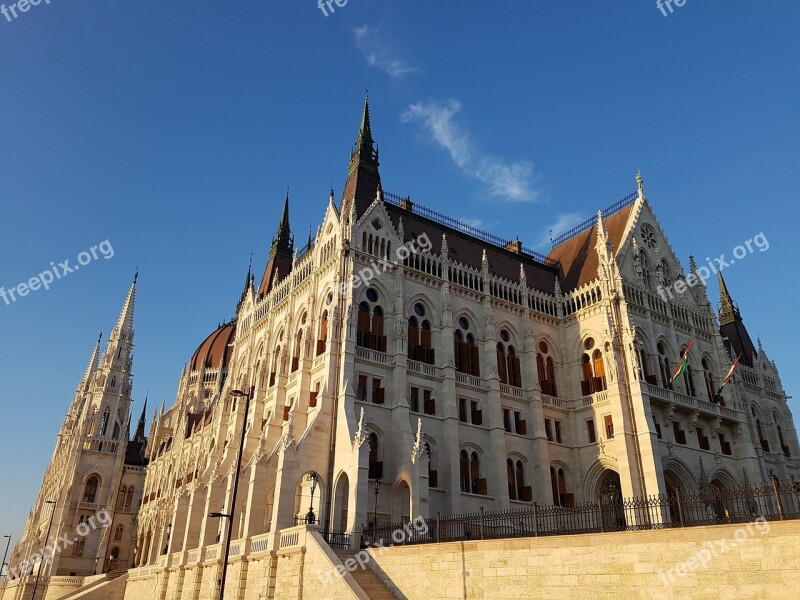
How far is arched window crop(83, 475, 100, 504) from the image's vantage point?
69750 millimetres

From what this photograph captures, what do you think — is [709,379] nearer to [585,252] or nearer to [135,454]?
[585,252]

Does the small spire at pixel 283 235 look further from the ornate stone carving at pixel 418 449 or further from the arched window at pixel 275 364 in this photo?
the ornate stone carving at pixel 418 449

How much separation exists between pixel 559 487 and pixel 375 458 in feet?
45.9

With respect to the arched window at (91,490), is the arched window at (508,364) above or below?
above

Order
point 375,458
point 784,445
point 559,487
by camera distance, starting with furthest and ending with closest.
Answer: point 784,445
point 559,487
point 375,458

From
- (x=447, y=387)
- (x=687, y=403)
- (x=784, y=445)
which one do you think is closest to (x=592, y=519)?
(x=447, y=387)

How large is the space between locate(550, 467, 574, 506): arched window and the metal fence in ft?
6.01

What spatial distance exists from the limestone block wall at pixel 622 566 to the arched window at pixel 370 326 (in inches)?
629

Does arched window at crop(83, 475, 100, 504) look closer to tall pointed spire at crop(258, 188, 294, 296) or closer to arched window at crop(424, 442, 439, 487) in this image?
tall pointed spire at crop(258, 188, 294, 296)

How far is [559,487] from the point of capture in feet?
138

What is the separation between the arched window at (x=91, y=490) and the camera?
69.8m

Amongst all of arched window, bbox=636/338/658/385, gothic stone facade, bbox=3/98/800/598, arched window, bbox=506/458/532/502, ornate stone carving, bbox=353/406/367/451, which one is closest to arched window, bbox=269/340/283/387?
gothic stone facade, bbox=3/98/800/598

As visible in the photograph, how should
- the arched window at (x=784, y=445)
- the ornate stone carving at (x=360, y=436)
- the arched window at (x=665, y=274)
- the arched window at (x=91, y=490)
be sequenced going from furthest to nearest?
the arched window at (x=91, y=490), the arched window at (x=784, y=445), the arched window at (x=665, y=274), the ornate stone carving at (x=360, y=436)

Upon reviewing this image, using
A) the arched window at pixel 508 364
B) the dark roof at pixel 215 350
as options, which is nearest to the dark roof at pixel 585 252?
the arched window at pixel 508 364
